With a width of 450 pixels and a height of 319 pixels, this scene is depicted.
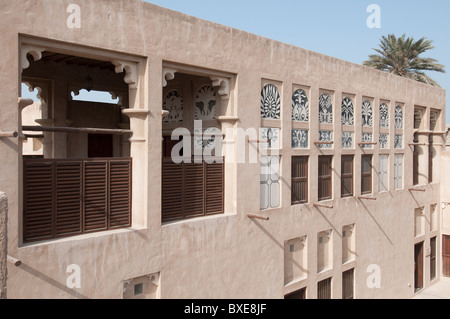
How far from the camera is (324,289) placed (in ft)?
34.3

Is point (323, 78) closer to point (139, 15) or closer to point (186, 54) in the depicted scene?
point (186, 54)

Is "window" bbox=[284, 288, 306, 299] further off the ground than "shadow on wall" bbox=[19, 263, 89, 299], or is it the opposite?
"shadow on wall" bbox=[19, 263, 89, 299]

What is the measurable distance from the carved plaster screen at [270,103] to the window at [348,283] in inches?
197

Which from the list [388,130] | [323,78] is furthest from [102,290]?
[388,130]

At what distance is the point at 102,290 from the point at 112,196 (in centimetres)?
140

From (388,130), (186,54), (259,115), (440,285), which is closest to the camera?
(186,54)

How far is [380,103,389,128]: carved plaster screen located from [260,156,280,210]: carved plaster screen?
16.2 feet

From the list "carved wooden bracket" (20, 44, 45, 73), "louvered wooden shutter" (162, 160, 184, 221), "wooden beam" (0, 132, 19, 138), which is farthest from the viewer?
"louvered wooden shutter" (162, 160, 184, 221)

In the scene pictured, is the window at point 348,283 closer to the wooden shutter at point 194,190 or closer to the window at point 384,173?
the window at point 384,173

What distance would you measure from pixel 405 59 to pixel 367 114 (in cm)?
1207

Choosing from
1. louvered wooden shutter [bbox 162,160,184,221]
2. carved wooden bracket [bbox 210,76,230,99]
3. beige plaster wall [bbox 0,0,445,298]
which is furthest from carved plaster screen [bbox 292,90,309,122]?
louvered wooden shutter [bbox 162,160,184,221]

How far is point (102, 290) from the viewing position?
20.2 feet

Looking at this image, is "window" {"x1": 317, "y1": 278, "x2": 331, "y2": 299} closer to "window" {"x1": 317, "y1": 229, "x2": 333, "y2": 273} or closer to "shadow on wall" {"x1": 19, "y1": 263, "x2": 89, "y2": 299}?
"window" {"x1": 317, "y1": 229, "x2": 333, "y2": 273}

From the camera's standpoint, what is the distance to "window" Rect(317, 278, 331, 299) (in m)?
10.3
